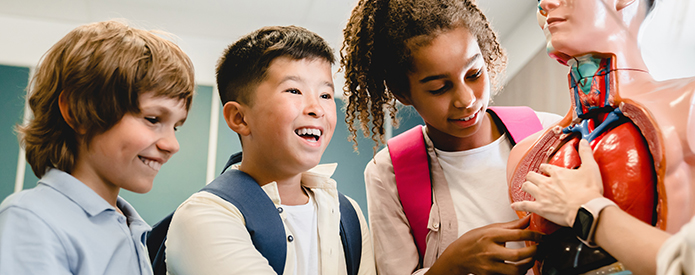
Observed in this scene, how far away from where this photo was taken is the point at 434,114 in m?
1.03

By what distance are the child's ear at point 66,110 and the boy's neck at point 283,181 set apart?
36cm

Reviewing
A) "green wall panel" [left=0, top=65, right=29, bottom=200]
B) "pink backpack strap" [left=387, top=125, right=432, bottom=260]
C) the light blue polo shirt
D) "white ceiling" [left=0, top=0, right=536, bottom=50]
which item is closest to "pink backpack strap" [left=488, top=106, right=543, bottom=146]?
"pink backpack strap" [left=387, top=125, right=432, bottom=260]

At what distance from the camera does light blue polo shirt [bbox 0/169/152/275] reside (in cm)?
75

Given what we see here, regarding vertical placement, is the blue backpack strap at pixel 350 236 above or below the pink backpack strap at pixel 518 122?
below

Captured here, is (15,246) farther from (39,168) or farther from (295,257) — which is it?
(295,257)

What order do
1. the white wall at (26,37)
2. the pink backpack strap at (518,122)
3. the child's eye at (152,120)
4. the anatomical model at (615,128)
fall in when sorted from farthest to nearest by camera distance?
the white wall at (26,37) → the pink backpack strap at (518,122) → the child's eye at (152,120) → the anatomical model at (615,128)

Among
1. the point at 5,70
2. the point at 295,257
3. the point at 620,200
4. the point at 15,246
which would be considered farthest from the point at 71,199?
the point at 5,70

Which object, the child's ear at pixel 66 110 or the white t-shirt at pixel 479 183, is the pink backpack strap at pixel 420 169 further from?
the child's ear at pixel 66 110

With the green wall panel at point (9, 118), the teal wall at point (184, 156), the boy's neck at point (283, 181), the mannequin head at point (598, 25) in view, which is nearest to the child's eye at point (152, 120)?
the boy's neck at point (283, 181)

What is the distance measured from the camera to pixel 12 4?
316cm

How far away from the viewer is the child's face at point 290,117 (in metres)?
1.05

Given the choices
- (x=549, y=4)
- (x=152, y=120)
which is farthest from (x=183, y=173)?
(x=549, y=4)

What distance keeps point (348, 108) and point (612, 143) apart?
0.67m

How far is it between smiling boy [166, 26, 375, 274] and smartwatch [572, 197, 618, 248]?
1.86ft
